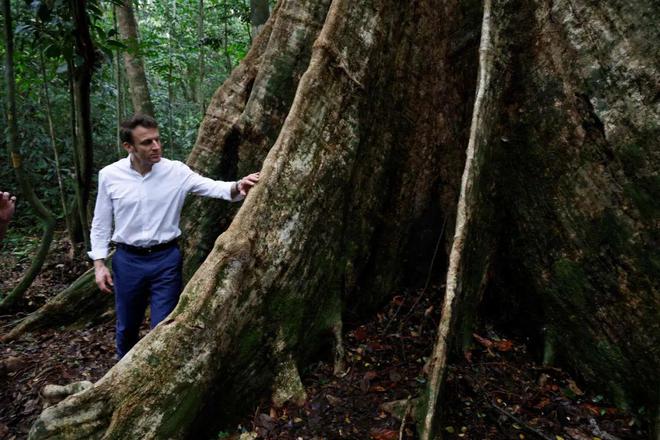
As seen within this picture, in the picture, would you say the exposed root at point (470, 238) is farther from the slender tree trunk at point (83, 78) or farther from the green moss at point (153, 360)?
the slender tree trunk at point (83, 78)

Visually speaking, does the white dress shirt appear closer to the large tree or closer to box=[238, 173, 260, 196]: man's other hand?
box=[238, 173, 260, 196]: man's other hand

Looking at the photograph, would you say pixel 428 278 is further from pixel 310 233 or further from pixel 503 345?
pixel 310 233

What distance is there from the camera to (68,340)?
14.0 ft

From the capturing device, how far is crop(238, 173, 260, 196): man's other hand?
311cm

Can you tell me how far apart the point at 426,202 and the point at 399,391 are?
163 centimetres

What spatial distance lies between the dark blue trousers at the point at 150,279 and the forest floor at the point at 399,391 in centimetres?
103

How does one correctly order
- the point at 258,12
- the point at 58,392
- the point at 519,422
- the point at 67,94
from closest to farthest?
the point at 58,392
the point at 519,422
the point at 258,12
the point at 67,94

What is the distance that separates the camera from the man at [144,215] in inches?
124

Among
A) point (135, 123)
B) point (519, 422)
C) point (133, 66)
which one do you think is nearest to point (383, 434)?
point (519, 422)

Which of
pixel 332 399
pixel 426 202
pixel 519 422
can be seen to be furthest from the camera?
pixel 426 202

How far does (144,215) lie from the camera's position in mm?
3164

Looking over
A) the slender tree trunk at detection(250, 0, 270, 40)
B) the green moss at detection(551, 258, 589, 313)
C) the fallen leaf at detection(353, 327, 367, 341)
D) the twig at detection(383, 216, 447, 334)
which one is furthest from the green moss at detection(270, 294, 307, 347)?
the slender tree trunk at detection(250, 0, 270, 40)

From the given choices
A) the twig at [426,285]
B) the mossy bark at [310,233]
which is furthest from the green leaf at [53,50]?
the twig at [426,285]

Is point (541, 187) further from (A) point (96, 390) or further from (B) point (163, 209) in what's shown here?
(A) point (96, 390)
